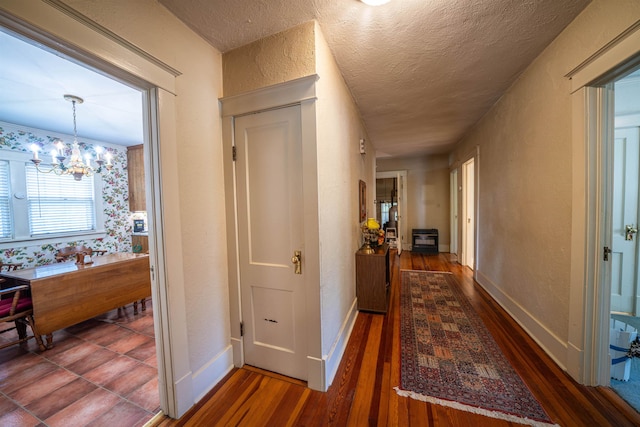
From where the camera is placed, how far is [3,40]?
1.47m

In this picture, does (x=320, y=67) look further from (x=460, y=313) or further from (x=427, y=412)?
(x=460, y=313)

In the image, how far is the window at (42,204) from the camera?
298 centimetres

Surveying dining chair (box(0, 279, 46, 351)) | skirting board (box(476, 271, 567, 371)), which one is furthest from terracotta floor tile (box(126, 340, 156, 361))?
skirting board (box(476, 271, 567, 371))

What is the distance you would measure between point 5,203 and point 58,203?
0.51 m

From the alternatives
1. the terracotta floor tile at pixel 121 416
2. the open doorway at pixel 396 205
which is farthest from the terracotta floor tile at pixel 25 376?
the open doorway at pixel 396 205

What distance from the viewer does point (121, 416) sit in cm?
132

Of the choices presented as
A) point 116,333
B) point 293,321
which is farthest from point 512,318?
point 116,333

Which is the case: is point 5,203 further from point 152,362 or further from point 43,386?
point 152,362

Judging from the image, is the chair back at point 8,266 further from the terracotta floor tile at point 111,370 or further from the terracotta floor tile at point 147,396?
the terracotta floor tile at point 147,396

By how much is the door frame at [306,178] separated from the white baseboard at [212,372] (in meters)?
0.61

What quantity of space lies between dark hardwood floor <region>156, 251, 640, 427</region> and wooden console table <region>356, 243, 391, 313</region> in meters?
0.64

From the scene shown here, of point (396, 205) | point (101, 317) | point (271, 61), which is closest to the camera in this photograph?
point (271, 61)

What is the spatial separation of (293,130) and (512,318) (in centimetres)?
279

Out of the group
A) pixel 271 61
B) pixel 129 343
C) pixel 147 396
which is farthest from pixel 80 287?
pixel 271 61
